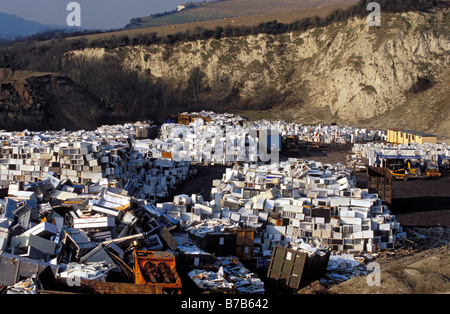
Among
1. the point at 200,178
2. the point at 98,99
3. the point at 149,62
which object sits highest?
the point at 149,62

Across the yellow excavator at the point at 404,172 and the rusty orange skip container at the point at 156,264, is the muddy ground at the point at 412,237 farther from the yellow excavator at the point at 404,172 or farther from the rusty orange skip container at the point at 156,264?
the rusty orange skip container at the point at 156,264

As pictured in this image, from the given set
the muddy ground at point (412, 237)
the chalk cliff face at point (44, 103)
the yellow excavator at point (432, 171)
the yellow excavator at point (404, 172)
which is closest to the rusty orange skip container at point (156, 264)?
the muddy ground at point (412, 237)

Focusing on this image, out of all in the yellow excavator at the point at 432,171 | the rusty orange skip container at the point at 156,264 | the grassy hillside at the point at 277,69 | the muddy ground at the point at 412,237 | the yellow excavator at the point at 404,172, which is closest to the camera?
the rusty orange skip container at the point at 156,264

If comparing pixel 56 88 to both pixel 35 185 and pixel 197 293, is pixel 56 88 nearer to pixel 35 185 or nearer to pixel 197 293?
pixel 35 185

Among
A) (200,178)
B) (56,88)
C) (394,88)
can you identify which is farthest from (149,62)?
(200,178)

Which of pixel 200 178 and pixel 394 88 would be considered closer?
pixel 200 178
